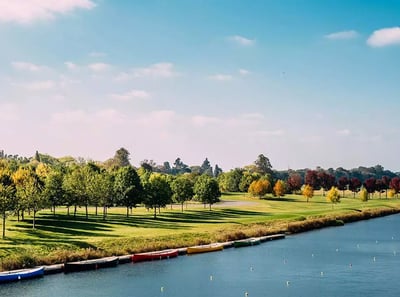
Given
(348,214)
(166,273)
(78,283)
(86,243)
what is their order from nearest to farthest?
(78,283), (166,273), (86,243), (348,214)

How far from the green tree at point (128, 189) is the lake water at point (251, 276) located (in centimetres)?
4039

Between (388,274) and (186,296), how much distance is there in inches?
1385

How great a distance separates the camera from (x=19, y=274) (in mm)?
77625

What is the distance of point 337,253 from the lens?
108312 millimetres

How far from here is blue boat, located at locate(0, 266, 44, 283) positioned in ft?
251

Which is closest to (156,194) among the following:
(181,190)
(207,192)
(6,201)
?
(181,190)

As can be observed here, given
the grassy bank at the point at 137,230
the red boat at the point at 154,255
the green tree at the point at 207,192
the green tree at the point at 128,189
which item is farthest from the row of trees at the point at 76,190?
the red boat at the point at 154,255

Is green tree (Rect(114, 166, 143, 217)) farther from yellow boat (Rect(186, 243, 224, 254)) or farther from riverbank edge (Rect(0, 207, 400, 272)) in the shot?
yellow boat (Rect(186, 243, 224, 254))

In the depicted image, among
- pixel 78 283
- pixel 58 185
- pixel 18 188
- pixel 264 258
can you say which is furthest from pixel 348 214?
pixel 78 283

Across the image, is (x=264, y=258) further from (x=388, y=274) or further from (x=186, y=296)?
(x=186, y=296)

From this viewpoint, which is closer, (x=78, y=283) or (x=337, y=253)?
(x=78, y=283)

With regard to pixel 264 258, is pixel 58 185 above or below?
above

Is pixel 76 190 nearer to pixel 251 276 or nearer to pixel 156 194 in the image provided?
pixel 156 194

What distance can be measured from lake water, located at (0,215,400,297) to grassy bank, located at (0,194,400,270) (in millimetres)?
6588
